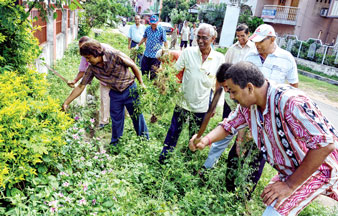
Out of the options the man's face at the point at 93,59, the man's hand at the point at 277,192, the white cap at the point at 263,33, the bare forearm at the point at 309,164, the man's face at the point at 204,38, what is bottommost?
the man's hand at the point at 277,192

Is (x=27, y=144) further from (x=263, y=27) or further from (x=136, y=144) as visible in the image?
(x=263, y=27)

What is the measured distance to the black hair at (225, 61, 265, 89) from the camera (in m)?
1.84

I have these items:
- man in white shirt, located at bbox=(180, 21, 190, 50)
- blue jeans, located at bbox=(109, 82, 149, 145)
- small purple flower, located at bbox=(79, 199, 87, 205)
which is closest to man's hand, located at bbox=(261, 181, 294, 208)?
small purple flower, located at bbox=(79, 199, 87, 205)

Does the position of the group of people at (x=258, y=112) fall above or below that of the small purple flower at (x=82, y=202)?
above

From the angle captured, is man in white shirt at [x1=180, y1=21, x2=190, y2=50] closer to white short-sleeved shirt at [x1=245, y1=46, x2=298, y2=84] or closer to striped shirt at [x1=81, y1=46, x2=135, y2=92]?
striped shirt at [x1=81, y1=46, x2=135, y2=92]

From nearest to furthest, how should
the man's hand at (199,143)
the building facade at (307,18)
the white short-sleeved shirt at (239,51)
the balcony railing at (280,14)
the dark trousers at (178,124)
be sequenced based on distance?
the man's hand at (199,143) → the dark trousers at (178,124) → the white short-sleeved shirt at (239,51) → the building facade at (307,18) → the balcony railing at (280,14)

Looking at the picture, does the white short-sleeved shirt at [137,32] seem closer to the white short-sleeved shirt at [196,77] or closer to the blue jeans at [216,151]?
the white short-sleeved shirt at [196,77]

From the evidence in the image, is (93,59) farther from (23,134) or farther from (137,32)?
(137,32)

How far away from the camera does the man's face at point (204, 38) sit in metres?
3.21

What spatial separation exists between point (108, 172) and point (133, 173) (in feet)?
1.07

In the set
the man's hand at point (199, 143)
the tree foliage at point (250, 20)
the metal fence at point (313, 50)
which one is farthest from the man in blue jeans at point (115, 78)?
the tree foliage at point (250, 20)

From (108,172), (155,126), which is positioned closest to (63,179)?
(108,172)

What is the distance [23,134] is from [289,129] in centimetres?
197

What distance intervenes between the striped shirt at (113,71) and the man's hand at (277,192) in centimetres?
236
